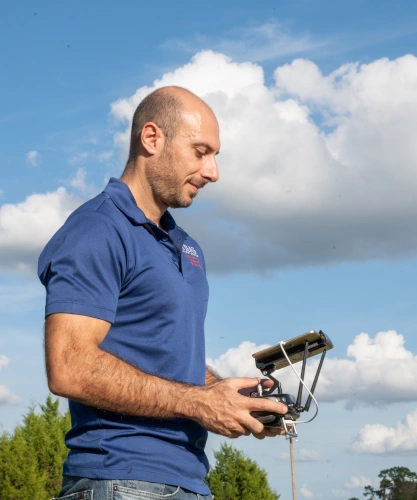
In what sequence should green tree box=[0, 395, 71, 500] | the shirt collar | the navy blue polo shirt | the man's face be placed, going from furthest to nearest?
green tree box=[0, 395, 71, 500] → the man's face → the shirt collar → the navy blue polo shirt

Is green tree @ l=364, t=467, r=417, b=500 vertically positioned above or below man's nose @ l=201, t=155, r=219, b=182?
above

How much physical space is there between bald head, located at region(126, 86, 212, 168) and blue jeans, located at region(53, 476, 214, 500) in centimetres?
153

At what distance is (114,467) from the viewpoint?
3146 millimetres

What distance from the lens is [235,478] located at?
117 feet

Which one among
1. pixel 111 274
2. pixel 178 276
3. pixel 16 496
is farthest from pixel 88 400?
pixel 16 496

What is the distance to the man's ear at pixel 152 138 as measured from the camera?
12.5ft

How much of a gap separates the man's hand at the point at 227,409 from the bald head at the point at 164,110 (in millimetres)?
1255

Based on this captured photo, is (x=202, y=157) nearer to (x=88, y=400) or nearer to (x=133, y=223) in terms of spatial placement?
(x=133, y=223)

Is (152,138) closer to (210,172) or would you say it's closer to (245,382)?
(210,172)

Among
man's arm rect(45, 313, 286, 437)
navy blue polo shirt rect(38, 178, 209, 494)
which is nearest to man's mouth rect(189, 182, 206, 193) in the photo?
navy blue polo shirt rect(38, 178, 209, 494)

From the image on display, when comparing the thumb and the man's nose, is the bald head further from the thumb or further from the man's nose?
the thumb

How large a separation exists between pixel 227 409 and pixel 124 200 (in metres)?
1.08

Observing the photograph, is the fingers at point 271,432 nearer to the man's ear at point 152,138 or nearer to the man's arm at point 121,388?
the man's arm at point 121,388

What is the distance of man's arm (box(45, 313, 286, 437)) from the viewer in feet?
10.1
